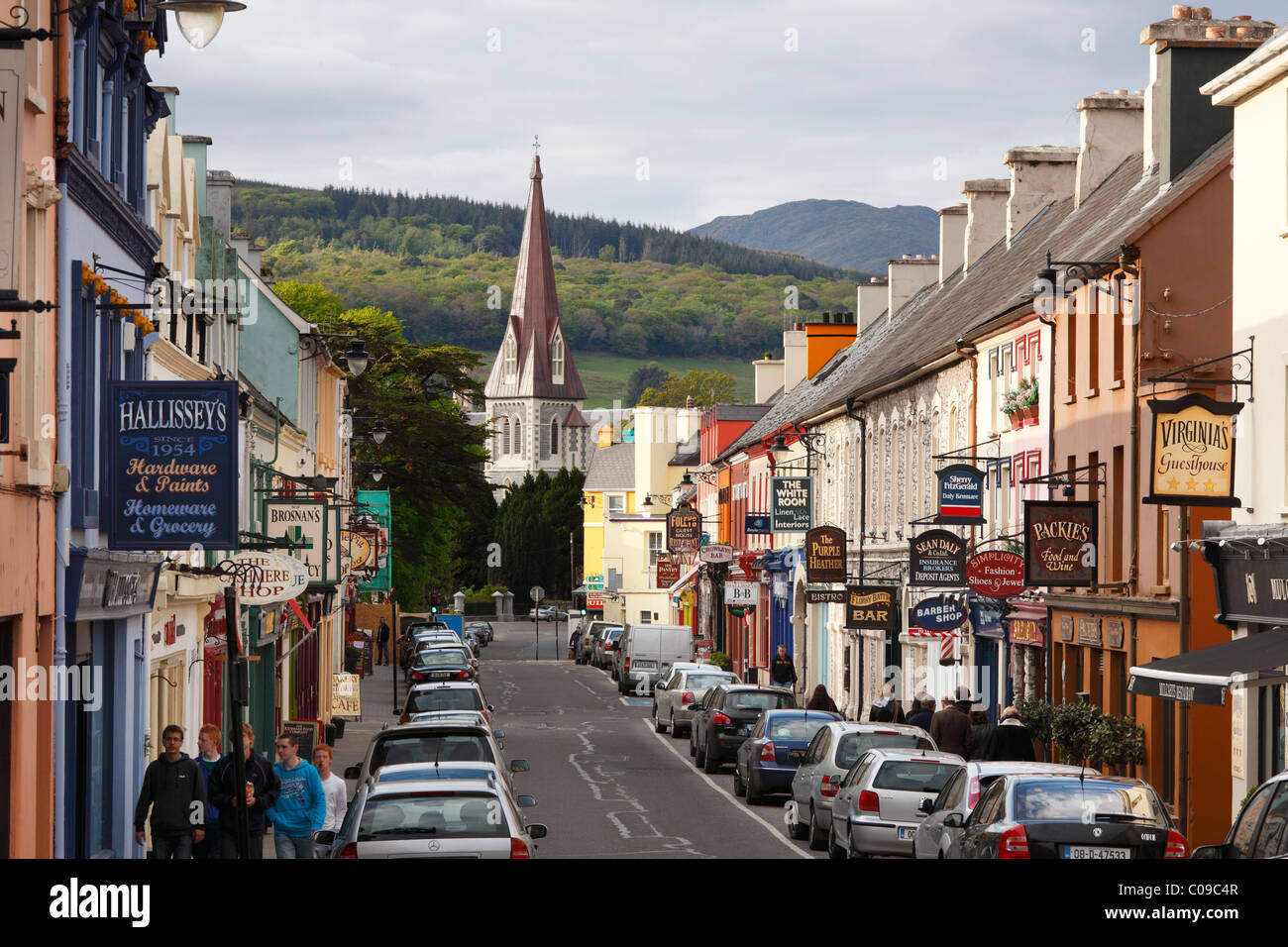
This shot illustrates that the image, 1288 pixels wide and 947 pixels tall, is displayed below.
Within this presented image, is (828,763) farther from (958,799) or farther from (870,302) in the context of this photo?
(870,302)

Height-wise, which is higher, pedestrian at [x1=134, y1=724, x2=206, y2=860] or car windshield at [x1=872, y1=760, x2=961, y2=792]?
pedestrian at [x1=134, y1=724, x2=206, y2=860]

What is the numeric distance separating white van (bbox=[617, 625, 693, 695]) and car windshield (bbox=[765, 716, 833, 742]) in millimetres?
29804

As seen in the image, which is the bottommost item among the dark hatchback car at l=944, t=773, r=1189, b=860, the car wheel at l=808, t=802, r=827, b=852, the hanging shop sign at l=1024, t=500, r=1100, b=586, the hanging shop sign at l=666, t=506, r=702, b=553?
the car wheel at l=808, t=802, r=827, b=852

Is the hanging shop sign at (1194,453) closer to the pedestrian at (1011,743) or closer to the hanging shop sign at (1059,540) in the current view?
the pedestrian at (1011,743)

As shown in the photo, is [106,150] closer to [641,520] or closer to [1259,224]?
[1259,224]

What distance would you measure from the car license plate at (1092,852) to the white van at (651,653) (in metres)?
43.7

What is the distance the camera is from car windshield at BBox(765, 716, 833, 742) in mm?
27625

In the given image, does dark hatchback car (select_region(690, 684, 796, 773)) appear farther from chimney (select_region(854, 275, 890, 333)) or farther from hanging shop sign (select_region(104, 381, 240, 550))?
chimney (select_region(854, 275, 890, 333))

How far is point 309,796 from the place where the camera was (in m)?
16.5

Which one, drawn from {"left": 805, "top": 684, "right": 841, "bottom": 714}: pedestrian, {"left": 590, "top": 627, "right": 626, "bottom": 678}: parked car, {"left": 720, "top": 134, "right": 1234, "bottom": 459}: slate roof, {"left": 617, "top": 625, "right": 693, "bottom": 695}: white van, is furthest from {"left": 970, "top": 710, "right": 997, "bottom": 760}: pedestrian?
{"left": 590, "top": 627, "right": 626, "bottom": 678}: parked car

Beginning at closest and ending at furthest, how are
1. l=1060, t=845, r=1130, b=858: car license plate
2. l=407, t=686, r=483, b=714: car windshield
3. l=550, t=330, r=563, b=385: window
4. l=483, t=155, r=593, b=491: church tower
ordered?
l=1060, t=845, r=1130, b=858: car license plate, l=407, t=686, r=483, b=714: car windshield, l=483, t=155, r=593, b=491: church tower, l=550, t=330, r=563, b=385: window

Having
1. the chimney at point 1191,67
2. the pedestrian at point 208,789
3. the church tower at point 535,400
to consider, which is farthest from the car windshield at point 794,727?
the church tower at point 535,400
